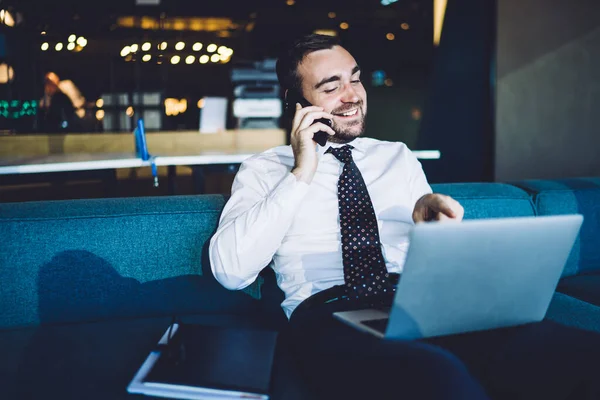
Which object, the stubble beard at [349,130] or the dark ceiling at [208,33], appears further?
the dark ceiling at [208,33]

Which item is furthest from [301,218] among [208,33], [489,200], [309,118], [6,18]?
[208,33]

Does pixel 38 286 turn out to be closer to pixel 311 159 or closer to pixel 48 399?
pixel 48 399

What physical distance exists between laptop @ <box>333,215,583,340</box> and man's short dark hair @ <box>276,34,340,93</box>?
97 cm

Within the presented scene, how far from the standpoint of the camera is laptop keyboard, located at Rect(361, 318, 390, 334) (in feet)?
3.67

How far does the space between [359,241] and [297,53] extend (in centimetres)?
68

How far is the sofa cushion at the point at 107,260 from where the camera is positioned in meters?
1.58

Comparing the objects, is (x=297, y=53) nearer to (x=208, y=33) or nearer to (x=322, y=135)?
(x=322, y=135)

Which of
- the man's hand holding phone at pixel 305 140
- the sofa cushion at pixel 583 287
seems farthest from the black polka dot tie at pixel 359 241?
the sofa cushion at pixel 583 287

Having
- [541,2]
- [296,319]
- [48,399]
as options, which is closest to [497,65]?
[541,2]

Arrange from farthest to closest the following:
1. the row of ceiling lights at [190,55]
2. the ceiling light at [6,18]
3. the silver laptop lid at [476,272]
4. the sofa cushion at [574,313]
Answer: the row of ceiling lights at [190,55]
the ceiling light at [6,18]
the sofa cushion at [574,313]
the silver laptop lid at [476,272]

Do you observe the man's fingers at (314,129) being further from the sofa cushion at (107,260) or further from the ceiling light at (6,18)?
the ceiling light at (6,18)

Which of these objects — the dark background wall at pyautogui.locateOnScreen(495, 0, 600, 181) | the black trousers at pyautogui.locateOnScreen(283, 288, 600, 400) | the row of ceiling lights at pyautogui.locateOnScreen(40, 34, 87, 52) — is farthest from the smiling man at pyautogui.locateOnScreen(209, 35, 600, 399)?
the row of ceiling lights at pyautogui.locateOnScreen(40, 34, 87, 52)

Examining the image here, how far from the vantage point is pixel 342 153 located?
5.48 ft

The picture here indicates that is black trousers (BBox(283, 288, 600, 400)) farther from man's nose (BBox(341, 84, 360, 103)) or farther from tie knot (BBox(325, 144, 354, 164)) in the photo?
man's nose (BBox(341, 84, 360, 103))
